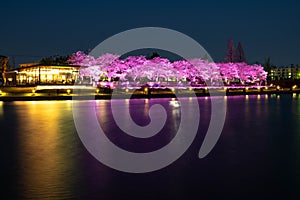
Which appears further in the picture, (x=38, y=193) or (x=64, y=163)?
(x=64, y=163)

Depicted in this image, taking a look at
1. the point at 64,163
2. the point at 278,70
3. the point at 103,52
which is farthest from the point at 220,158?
the point at 278,70

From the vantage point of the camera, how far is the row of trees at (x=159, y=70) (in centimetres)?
4419

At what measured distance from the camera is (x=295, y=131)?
10.3 metres

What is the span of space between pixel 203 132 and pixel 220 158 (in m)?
3.55

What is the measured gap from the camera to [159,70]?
47406 millimetres

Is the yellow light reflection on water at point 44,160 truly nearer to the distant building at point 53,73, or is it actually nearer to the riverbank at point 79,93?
the riverbank at point 79,93

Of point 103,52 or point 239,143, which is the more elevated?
point 103,52

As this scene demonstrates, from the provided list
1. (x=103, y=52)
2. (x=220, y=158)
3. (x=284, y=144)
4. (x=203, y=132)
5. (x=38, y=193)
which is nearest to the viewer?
(x=38, y=193)

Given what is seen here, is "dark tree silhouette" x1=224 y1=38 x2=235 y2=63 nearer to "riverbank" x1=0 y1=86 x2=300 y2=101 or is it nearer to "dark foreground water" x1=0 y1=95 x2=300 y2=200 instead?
"riverbank" x1=0 y1=86 x2=300 y2=101

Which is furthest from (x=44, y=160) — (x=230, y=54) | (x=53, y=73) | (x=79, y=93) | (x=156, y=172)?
(x=230, y=54)

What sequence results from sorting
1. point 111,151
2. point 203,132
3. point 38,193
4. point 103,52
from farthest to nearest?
1. point 103,52
2. point 203,132
3. point 111,151
4. point 38,193

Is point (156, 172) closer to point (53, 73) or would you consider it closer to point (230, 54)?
point (53, 73)

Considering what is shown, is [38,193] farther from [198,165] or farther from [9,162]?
[198,165]

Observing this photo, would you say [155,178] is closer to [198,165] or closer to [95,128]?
[198,165]
